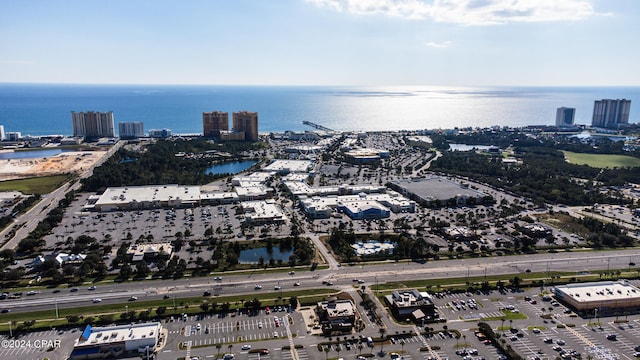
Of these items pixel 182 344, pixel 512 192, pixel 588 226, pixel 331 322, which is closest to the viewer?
pixel 182 344

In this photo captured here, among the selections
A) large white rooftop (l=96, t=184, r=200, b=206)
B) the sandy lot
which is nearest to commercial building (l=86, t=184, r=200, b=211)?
large white rooftop (l=96, t=184, r=200, b=206)

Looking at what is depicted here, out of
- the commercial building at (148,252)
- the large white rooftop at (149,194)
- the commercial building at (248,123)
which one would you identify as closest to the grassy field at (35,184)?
the large white rooftop at (149,194)

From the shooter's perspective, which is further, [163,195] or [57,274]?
[163,195]

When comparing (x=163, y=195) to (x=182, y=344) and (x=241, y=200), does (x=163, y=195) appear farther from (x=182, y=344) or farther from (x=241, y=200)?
(x=182, y=344)

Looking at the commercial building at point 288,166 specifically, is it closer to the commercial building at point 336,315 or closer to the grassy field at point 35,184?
the grassy field at point 35,184

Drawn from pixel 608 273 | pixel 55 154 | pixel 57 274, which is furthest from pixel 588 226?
pixel 55 154

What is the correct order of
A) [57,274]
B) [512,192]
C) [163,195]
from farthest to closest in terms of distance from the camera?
1. [512,192]
2. [163,195]
3. [57,274]
